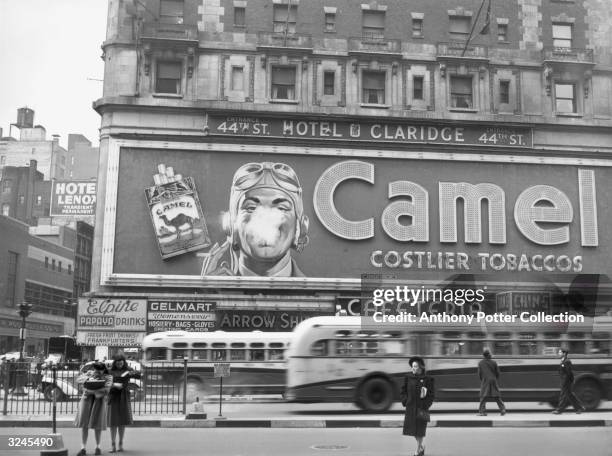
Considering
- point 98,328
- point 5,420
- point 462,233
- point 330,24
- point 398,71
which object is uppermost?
point 330,24

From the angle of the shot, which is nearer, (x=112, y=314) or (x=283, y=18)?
(x=112, y=314)

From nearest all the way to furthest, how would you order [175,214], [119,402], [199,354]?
[119,402] < [199,354] < [175,214]

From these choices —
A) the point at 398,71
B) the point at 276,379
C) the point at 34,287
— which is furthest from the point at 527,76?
the point at 34,287

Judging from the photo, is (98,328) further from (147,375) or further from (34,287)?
(34,287)

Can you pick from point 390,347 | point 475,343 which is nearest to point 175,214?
point 390,347

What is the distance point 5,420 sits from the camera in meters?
19.6

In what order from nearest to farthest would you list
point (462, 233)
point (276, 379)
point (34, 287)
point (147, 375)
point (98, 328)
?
point (147, 375), point (276, 379), point (98, 328), point (462, 233), point (34, 287)

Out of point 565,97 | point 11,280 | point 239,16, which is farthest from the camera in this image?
point 11,280

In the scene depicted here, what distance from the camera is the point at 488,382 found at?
21.5m

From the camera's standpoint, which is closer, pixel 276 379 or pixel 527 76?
pixel 276 379

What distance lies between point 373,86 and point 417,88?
7.47ft

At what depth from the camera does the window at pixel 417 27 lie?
137 ft

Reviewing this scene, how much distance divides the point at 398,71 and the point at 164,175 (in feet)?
42.8

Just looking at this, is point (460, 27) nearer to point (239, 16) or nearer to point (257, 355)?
point (239, 16)
